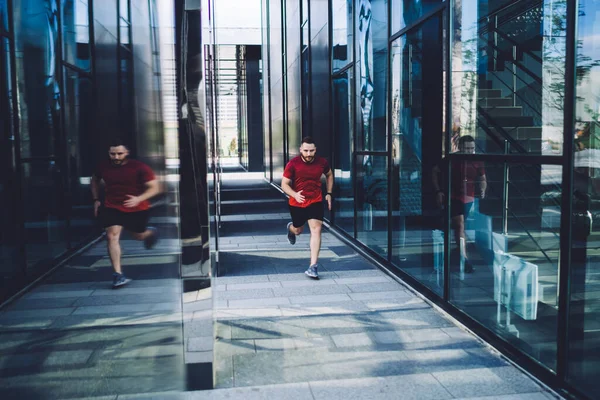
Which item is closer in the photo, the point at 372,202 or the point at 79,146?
the point at 79,146

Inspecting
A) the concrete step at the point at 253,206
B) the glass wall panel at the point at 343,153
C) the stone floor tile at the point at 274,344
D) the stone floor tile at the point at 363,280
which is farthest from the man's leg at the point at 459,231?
the concrete step at the point at 253,206

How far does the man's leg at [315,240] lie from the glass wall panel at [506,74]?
215cm

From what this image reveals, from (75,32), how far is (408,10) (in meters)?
6.10

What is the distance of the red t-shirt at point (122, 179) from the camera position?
126cm

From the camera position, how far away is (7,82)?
1325 millimetres

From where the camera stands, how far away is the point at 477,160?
471 cm

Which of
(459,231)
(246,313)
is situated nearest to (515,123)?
(459,231)

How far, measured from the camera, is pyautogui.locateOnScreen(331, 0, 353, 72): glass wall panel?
949cm

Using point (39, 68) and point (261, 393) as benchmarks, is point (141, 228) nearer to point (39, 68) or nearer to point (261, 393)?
point (39, 68)

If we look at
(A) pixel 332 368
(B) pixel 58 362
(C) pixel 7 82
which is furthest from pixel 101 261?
(A) pixel 332 368

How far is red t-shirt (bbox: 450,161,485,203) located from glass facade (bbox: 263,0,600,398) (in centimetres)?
2

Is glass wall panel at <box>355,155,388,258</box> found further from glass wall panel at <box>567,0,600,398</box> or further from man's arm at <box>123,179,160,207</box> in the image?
man's arm at <box>123,179,160,207</box>

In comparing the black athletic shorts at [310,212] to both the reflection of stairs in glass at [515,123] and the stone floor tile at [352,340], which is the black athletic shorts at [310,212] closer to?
the stone floor tile at [352,340]

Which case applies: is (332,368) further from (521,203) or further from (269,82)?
(269,82)
